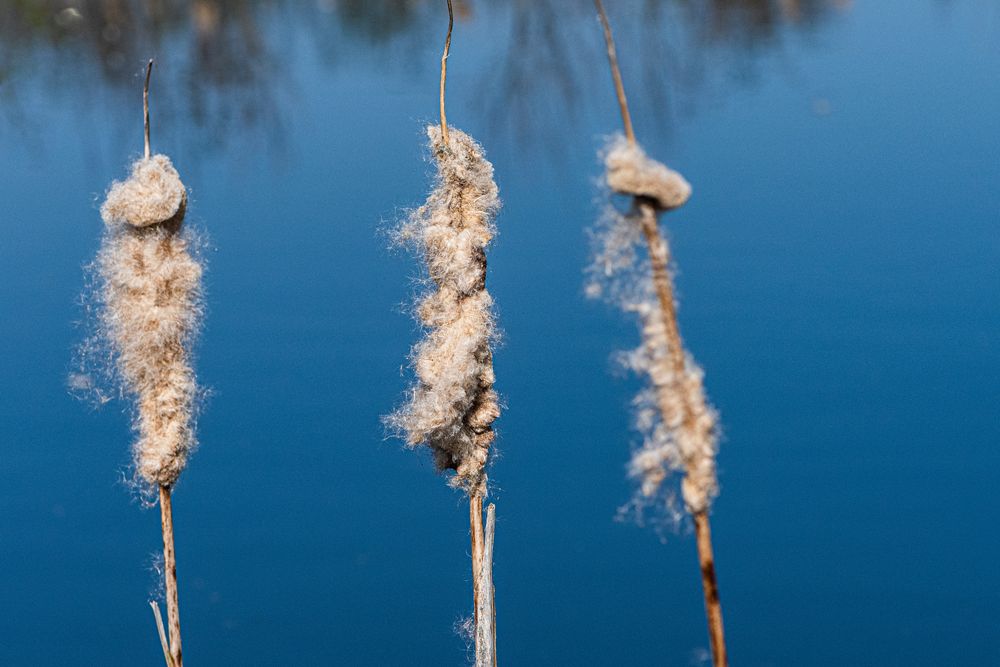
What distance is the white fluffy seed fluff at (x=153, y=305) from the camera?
Answer: 192 centimetres

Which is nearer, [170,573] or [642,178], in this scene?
[642,178]

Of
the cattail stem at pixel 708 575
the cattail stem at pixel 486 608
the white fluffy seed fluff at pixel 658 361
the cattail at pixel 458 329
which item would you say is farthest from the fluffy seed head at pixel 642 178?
the cattail stem at pixel 486 608

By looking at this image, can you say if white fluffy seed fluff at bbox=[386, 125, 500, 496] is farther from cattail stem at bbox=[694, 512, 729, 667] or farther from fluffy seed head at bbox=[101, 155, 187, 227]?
cattail stem at bbox=[694, 512, 729, 667]

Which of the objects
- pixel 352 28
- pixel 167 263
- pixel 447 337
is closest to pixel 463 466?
pixel 447 337

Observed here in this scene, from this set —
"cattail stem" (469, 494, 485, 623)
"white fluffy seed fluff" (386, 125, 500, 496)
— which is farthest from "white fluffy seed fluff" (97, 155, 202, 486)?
"cattail stem" (469, 494, 485, 623)

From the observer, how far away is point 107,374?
2020 millimetres

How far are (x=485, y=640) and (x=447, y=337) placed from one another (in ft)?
1.70

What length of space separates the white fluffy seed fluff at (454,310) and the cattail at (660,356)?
0.54m

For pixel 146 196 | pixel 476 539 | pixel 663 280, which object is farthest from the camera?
pixel 476 539

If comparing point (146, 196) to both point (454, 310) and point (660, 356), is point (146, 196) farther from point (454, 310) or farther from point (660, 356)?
point (660, 356)

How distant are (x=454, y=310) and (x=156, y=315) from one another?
1.60ft

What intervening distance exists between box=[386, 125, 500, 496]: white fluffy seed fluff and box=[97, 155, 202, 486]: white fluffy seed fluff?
0.36 metres

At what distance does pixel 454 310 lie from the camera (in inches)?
77.7

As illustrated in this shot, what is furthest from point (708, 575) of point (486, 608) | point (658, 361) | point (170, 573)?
point (170, 573)
